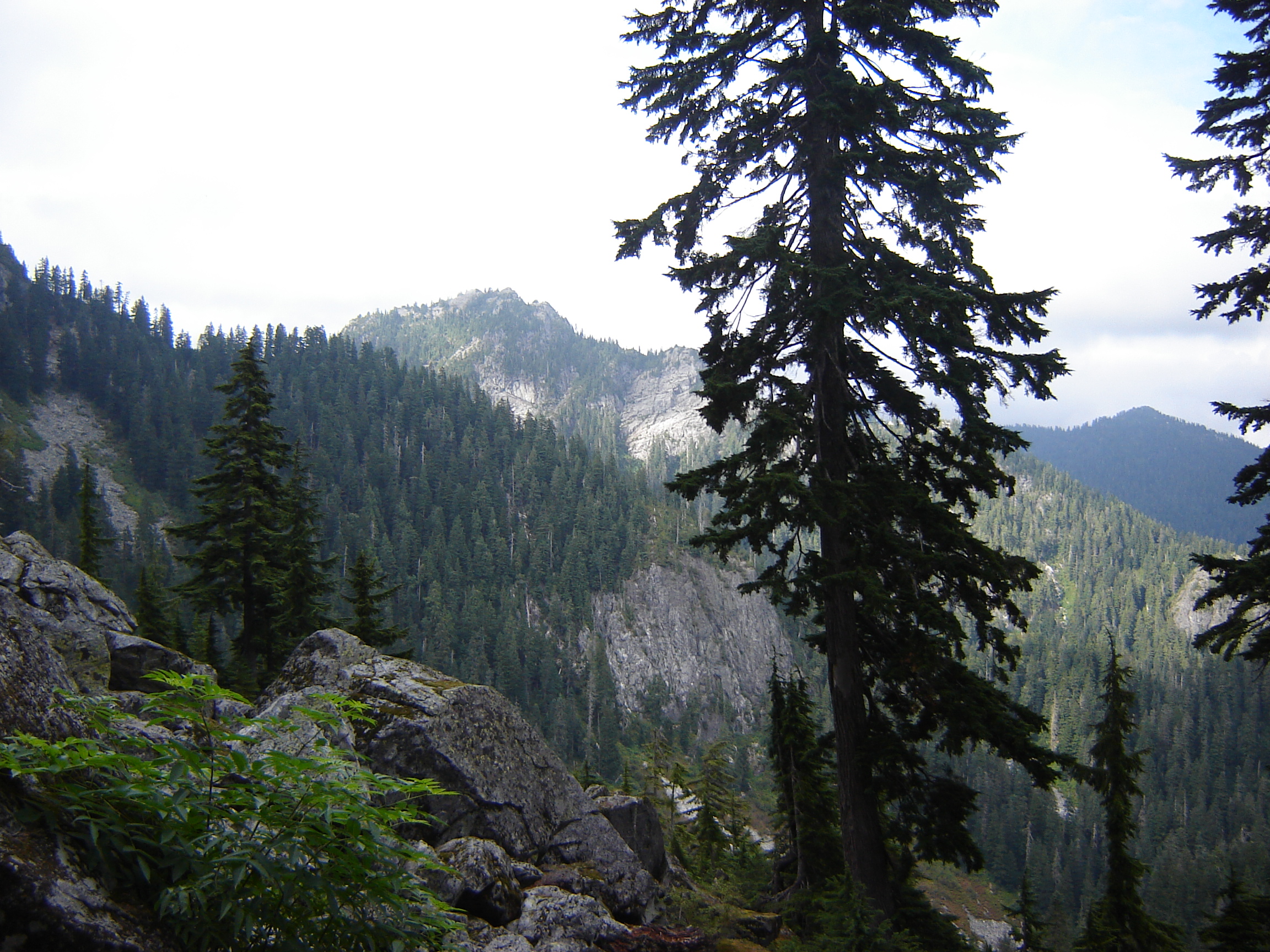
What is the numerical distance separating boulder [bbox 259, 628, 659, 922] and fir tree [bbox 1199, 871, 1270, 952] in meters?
9.17

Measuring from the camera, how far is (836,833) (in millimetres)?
21719

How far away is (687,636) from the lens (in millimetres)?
142875

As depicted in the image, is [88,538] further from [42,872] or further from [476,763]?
[42,872]

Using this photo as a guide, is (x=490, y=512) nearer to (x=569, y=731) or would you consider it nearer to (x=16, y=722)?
A: (x=569, y=731)

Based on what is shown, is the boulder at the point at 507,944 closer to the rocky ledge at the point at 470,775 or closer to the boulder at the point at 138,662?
the rocky ledge at the point at 470,775

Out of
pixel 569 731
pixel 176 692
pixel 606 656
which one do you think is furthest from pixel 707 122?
pixel 606 656

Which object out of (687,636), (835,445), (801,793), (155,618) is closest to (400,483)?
(687,636)

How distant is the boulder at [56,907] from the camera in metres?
2.46

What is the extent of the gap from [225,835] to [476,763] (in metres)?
7.33

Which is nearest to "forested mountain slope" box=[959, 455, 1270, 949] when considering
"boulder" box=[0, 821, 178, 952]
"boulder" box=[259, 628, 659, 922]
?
"boulder" box=[259, 628, 659, 922]

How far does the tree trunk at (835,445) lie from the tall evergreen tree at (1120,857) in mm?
12564

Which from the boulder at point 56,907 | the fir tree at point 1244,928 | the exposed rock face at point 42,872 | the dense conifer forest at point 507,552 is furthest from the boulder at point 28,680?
the dense conifer forest at point 507,552

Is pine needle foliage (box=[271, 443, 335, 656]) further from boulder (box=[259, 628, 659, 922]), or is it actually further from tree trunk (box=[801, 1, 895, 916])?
tree trunk (box=[801, 1, 895, 916])

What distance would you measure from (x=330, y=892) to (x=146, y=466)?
505ft
